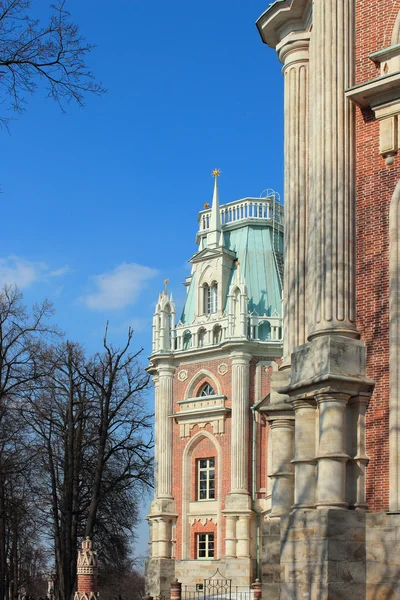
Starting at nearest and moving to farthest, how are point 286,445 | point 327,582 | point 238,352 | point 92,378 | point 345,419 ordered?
point 327,582, point 345,419, point 286,445, point 92,378, point 238,352

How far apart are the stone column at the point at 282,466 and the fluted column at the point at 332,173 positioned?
2.59 m

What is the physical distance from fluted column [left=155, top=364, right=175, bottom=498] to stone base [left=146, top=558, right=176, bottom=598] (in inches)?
112

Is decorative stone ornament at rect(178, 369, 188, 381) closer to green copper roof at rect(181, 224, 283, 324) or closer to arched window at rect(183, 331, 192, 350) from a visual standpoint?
arched window at rect(183, 331, 192, 350)

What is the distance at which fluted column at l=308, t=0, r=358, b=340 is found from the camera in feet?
48.1

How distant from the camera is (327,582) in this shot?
43.3 feet

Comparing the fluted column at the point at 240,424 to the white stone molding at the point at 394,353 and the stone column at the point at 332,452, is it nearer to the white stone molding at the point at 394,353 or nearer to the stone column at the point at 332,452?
the stone column at the point at 332,452

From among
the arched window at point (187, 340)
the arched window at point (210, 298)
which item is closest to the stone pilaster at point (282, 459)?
the arched window at point (187, 340)

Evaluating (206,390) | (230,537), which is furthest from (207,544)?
(206,390)

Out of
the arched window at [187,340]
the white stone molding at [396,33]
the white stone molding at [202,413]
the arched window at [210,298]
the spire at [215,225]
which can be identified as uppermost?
the spire at [215,225]

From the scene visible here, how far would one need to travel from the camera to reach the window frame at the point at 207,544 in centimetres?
4294

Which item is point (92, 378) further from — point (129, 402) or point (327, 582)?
point (327, 582)

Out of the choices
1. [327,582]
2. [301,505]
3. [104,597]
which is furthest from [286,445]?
[104,597]

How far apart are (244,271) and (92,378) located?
12516mm

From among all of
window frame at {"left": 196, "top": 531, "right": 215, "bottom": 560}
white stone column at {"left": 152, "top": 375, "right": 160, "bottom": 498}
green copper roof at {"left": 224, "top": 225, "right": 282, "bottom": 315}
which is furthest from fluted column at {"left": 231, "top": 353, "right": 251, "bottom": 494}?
white stone column at {"left": 152, "top": 375, "right": 160, "bottom": 498}
